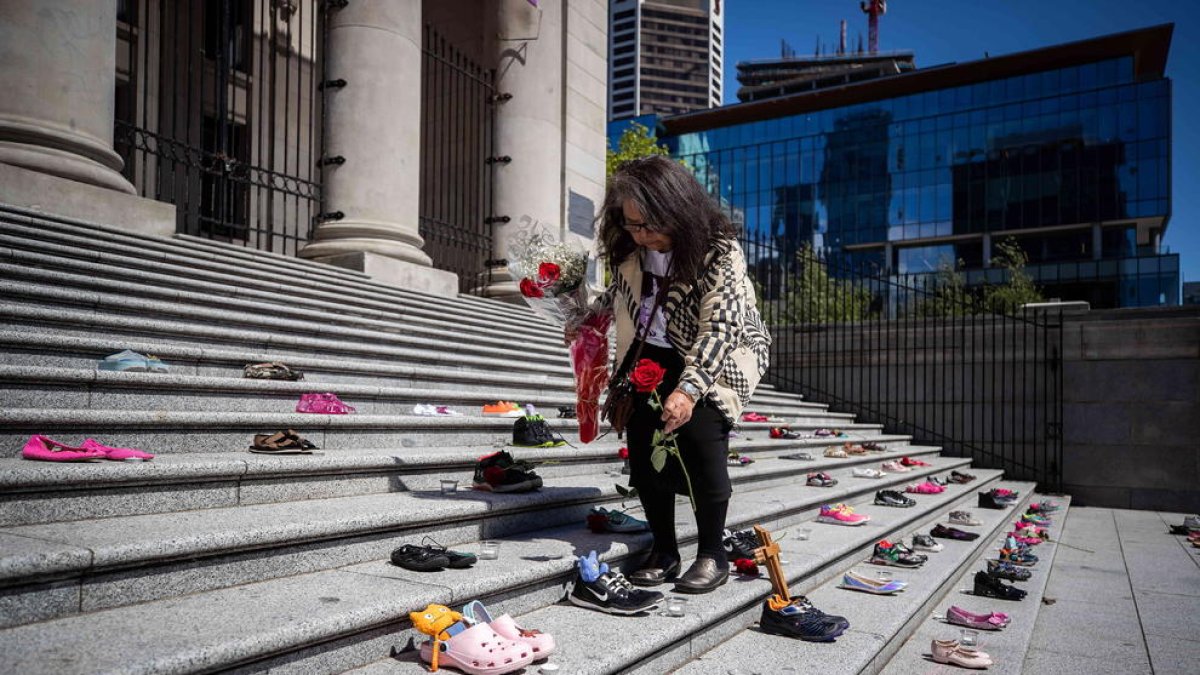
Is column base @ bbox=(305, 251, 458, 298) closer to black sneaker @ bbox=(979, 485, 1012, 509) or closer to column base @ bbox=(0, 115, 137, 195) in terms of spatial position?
column base @ bbox=(0, 115, 137, 195)

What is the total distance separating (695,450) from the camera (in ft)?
12.6

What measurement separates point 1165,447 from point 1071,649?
27.7 ft

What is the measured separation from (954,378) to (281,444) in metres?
11.4

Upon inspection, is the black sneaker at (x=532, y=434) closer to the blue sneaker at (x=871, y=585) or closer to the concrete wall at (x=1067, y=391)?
the blue sneaker at (x=871, y=585)

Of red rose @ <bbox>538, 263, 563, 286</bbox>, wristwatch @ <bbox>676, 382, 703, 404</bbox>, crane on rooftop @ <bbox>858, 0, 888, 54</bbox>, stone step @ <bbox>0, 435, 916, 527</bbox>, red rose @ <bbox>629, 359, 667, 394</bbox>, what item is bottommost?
stone step @ <bbox>0, 435, 916, 527</bbox>

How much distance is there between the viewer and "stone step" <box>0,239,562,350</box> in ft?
19.7

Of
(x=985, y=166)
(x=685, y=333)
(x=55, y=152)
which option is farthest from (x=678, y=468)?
(x=985, y=166)

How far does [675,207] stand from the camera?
12.4ft

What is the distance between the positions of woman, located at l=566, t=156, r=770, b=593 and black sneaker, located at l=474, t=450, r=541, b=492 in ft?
2.70

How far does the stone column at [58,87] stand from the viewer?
755cm

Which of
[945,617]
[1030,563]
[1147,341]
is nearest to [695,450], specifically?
[945,617]

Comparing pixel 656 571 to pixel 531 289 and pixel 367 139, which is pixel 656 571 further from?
pixel 367 139

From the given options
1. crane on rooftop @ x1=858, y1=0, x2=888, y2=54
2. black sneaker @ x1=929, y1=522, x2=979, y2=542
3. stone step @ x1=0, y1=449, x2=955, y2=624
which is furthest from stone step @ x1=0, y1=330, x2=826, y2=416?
crane on rooftop @ x1=858, y1=0, x2=888, y2=54

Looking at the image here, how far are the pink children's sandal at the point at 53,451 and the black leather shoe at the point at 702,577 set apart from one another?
105 inches
